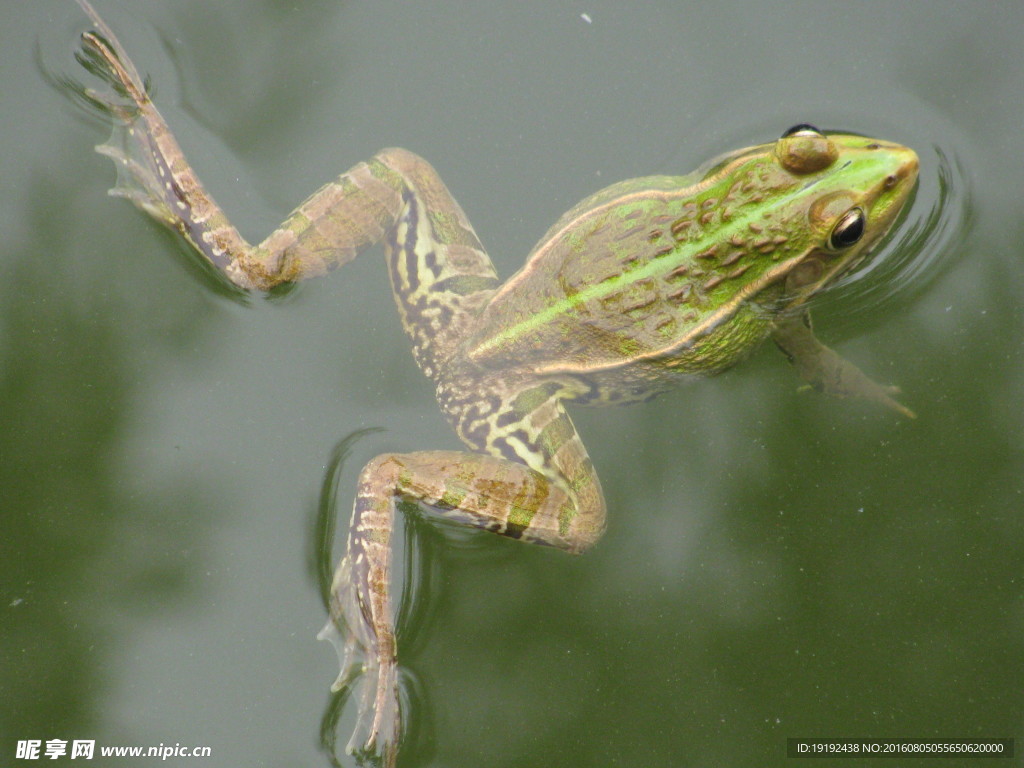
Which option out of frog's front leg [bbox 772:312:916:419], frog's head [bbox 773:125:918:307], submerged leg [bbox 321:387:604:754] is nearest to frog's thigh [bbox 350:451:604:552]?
submerged leg [bbox 321:387:604:754]

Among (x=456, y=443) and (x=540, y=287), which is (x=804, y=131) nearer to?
(x=540, y=287)

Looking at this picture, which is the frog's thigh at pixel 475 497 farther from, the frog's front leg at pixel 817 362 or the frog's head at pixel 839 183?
the frog's head at pixel 839 183

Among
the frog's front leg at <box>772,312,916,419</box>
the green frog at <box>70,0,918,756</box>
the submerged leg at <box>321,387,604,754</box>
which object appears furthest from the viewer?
the frog's front leg at <box>772,312,916,419</box>

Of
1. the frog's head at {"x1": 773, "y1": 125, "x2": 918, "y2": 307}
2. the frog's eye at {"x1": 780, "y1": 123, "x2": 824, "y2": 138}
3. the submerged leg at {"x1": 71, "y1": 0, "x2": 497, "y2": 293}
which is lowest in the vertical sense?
the frog's head at {"x1": 773, "y1": 125, "x2": 918, "y2": 307}

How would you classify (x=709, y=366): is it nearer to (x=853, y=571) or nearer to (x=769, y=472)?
(x=769, y=472)

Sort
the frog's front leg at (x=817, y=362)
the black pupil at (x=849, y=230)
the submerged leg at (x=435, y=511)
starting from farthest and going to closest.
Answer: the frog's front leg at (x=817, y=362)
the submerged leg at (x=435, y=511)
the black pupil at (x=849, y=230)

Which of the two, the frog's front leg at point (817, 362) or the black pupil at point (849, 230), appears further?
the frog's front leg at point (817, 362)

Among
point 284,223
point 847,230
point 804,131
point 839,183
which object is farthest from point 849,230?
point 284,223

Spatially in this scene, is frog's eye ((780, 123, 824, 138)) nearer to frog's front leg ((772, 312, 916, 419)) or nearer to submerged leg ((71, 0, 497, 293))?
frog's front leg ((772, 312, 916, 419))

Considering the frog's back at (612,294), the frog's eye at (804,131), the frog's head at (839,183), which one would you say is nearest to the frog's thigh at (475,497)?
the frog's back at (612,294)
